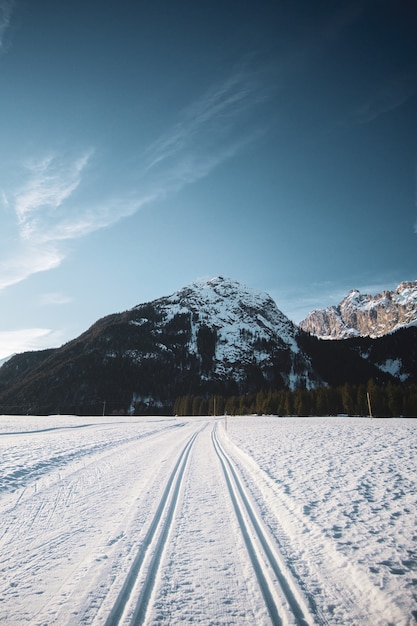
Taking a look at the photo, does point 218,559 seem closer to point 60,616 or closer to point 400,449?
point 60,616

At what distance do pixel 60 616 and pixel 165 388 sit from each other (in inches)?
7212

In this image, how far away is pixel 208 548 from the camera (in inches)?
191

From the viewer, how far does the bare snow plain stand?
338 centimetres

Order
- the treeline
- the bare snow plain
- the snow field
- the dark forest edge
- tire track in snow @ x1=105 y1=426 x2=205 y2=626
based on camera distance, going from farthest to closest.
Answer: the dark forest edge
the treeline
the snow field
the bare snow plain
tire track in snow @ x1=105 y1=426 x2=205 y2=626

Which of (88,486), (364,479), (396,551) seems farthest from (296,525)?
(88,486)

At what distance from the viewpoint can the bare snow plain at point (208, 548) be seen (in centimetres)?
338

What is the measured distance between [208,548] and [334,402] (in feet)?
269

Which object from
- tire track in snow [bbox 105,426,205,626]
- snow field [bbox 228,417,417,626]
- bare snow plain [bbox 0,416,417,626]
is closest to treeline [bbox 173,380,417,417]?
snow field [bbox 228,417,417,626]

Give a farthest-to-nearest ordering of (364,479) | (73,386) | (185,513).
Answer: (73,386)
(364,479)
(185,513)

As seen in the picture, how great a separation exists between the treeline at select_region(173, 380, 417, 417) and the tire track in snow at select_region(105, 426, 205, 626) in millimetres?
68131

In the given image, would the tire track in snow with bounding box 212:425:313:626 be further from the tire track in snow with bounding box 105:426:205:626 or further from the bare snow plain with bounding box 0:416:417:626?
the tire track in snow with bounding box 105:426:205:626

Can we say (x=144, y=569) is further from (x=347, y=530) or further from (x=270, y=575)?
(x=347, y=530)

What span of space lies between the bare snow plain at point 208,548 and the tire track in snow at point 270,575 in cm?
2

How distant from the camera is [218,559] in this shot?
450 centimetres
